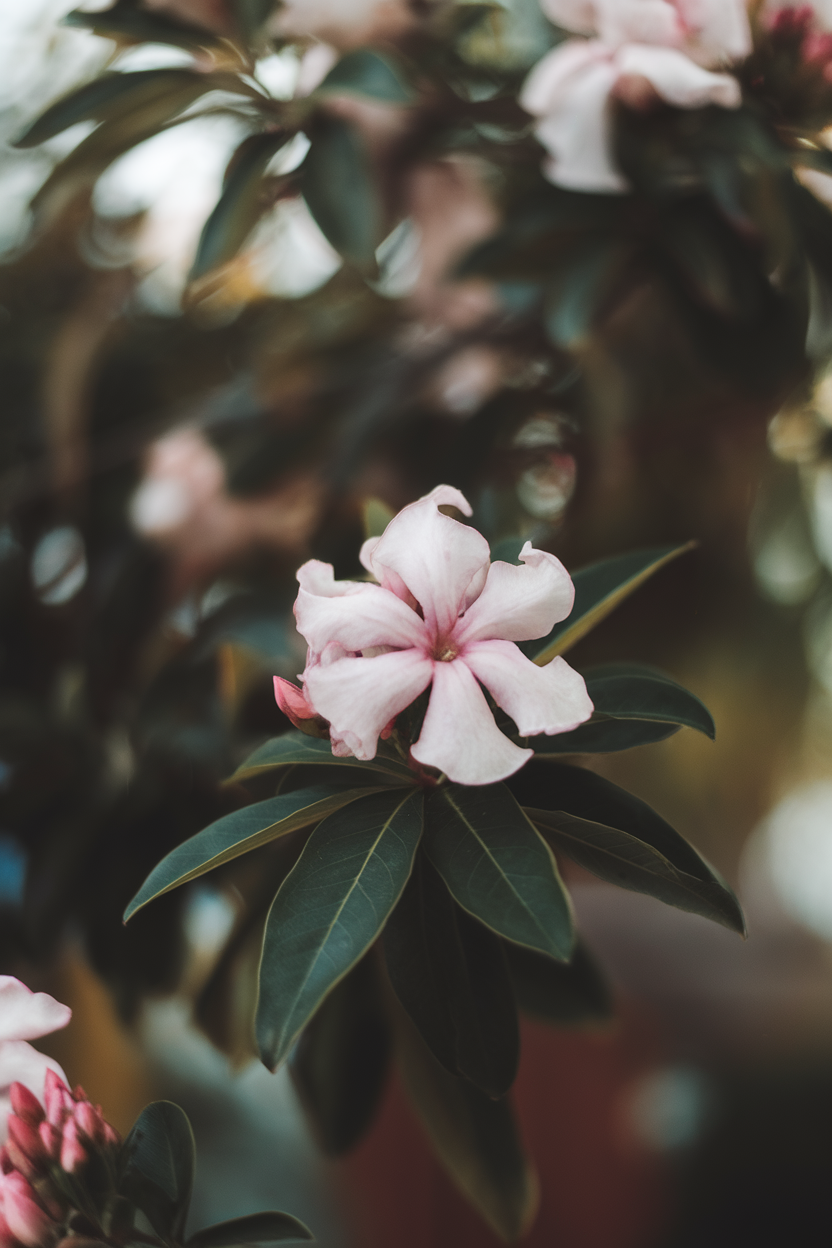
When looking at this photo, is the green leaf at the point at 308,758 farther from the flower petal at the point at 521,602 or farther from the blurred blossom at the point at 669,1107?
the blurred blossom at the point at 669,1107

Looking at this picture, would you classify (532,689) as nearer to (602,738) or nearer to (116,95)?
(602,738)

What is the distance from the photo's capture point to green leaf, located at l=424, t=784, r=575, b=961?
0.30 metres

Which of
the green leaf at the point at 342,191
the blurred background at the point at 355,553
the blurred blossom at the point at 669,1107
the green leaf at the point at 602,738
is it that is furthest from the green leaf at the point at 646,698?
the blurred blossom at the point at 669,1107

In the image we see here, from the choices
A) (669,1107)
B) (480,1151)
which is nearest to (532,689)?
(480,1151)

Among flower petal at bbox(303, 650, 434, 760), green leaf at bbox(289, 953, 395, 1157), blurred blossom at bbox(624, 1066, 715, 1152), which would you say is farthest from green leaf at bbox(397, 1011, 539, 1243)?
blurred blossom at bbox(624, 1066, 715, 1152)

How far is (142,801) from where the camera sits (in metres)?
0.81

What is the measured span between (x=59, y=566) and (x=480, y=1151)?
912 mm

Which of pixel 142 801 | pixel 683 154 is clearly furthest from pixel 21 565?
pixel 683 154

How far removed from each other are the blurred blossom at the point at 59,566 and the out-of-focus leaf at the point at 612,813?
2.92ft

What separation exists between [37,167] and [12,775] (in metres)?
0.86

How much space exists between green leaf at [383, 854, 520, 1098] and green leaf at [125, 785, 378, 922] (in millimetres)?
55

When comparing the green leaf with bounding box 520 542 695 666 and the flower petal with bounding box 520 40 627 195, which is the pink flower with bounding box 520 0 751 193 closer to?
the flower petal with bounding box 520 40 627 195

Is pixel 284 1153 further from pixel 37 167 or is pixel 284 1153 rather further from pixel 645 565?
pixel 37 167

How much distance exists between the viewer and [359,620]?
A: 1.10 ft
